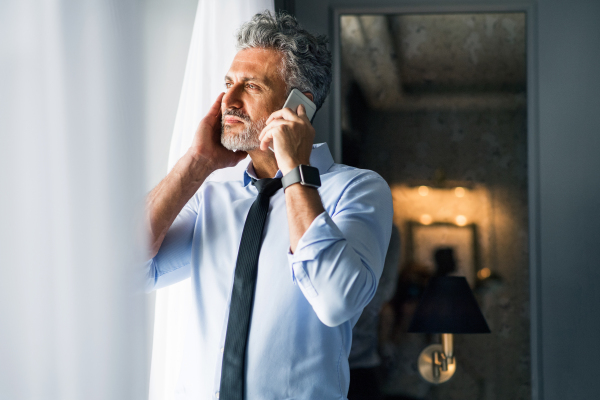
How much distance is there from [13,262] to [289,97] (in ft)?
2.47

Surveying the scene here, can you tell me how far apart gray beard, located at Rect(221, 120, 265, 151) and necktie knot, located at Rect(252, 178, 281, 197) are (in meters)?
0.09

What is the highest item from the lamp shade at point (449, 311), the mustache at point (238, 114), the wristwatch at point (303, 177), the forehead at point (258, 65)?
the forehead at point (258, 65)

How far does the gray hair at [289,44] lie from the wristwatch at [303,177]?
31cm

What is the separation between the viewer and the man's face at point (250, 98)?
1.08 meters

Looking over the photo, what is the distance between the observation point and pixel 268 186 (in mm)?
1053

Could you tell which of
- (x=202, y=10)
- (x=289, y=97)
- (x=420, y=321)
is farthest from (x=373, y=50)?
(x=420, y=321)

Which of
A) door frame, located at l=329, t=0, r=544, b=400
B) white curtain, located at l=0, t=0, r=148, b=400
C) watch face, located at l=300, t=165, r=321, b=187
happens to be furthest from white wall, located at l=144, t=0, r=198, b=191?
white curtain, located at l=0, t=0, r=148, b=400

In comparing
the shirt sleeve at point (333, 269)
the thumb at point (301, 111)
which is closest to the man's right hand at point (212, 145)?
the thumb at point (301, 111)

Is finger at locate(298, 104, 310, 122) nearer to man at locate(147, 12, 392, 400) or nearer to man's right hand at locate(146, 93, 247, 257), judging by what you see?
man at locate(147, 12, 392, 400)

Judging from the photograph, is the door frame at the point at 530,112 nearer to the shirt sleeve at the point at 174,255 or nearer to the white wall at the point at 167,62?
the white wall at the point at 167,62

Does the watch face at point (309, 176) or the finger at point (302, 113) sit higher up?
the finger at point (302, 113)

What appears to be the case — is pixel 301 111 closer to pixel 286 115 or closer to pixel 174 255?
pixel 286 115

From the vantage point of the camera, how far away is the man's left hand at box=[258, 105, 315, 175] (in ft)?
2.93

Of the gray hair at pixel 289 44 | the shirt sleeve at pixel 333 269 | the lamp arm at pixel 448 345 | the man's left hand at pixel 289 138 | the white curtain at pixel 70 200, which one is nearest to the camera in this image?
the white curtain at pixel 70 200
